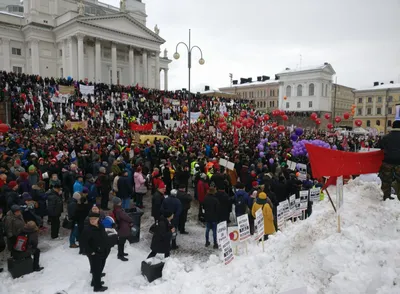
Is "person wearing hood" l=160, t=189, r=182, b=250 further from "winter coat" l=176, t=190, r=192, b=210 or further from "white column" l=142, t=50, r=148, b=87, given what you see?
"white column" l=142, t=50, r=148, b=87

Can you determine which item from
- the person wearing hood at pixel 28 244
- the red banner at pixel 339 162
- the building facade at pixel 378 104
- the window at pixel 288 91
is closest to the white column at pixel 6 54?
the person wearing hood at pixel 28 244

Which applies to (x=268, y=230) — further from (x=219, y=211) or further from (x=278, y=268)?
(x=278, y=268)

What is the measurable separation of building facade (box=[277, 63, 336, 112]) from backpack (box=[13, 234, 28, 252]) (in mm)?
72833

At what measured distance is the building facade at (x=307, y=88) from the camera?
7319cm

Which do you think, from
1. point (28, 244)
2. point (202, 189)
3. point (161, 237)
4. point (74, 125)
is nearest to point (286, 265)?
point (161, 237)

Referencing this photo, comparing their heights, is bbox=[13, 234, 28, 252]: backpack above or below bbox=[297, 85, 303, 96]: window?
below

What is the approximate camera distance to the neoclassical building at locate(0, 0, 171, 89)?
4660 centimetres

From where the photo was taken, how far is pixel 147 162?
43.4ft

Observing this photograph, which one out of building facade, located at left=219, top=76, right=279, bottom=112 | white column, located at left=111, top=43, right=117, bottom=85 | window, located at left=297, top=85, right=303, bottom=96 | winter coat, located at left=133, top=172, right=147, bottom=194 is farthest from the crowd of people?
building facade, located at left=219, top=76, right=279, bottom=112

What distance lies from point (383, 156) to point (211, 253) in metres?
4.60

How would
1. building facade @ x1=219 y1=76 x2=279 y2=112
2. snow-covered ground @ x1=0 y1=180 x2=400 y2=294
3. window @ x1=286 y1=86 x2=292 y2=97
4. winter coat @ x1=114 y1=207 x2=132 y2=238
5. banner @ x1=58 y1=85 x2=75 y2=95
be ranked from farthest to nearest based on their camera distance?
building facade @ x1=219 y1=76 x2=279 y2=112 < window @ x1=286 y1=86 x2=292 y2=97 < banner @ x1=58 y1=85 x2=75 y2=95 < winter coat @ x1=114 y1=207 x2=132 y2=238 < snow-covered ground @ x1=0 y1=180 x2=400 y2=294

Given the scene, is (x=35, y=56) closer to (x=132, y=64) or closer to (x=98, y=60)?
(x=98, y=60)

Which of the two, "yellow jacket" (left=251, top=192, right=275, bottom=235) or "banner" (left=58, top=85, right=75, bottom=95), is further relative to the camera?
"banner" (left=58, top=85, right=75, bottom=95)

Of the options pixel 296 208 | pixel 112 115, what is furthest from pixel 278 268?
pixel 112 115
